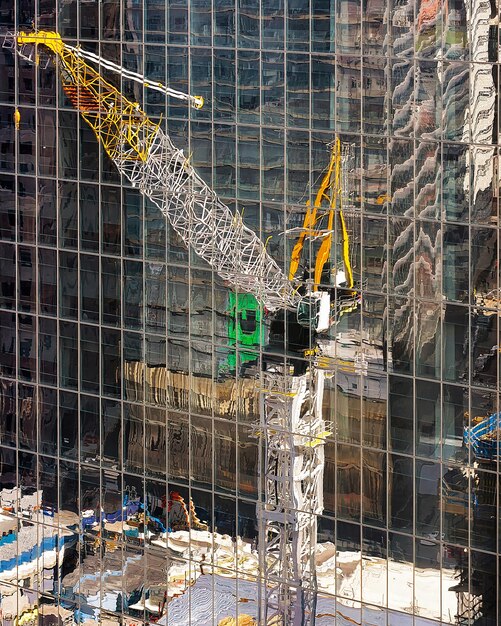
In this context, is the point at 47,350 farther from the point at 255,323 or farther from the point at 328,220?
the point at 328,220

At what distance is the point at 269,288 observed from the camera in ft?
44.2

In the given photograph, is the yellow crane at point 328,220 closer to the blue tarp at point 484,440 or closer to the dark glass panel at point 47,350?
the blue tarp at point 484,440

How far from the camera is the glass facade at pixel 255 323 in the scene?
12.5m

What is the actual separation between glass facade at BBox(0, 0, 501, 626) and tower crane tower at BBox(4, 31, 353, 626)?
3 cm

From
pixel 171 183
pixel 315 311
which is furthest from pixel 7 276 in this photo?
pixel 315 311

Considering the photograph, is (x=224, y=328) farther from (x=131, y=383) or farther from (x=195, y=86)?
(x=195, y=86)

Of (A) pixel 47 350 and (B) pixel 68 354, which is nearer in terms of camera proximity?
(B) pixel 68 354

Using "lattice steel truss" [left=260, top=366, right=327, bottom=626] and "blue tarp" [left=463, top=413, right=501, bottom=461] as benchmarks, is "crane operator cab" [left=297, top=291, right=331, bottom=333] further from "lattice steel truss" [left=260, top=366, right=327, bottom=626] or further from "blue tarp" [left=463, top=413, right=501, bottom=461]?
"blue tarp" [left=463, top=413, right=501, bottom=461]

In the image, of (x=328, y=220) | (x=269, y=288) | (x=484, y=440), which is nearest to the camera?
(x=484, y=440)

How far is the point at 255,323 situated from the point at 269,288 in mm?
→ 363

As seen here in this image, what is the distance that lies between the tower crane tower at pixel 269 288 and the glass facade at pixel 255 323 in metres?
0.03

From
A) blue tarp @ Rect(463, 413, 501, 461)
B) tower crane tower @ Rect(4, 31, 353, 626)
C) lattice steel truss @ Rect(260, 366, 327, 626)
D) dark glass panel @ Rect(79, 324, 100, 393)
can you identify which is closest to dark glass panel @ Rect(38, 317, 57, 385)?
dark glass panel @ Rect(79, 324, 100, 393)

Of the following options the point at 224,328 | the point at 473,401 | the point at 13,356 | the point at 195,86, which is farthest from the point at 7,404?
the point at 473,401

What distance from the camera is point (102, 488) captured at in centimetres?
1490
